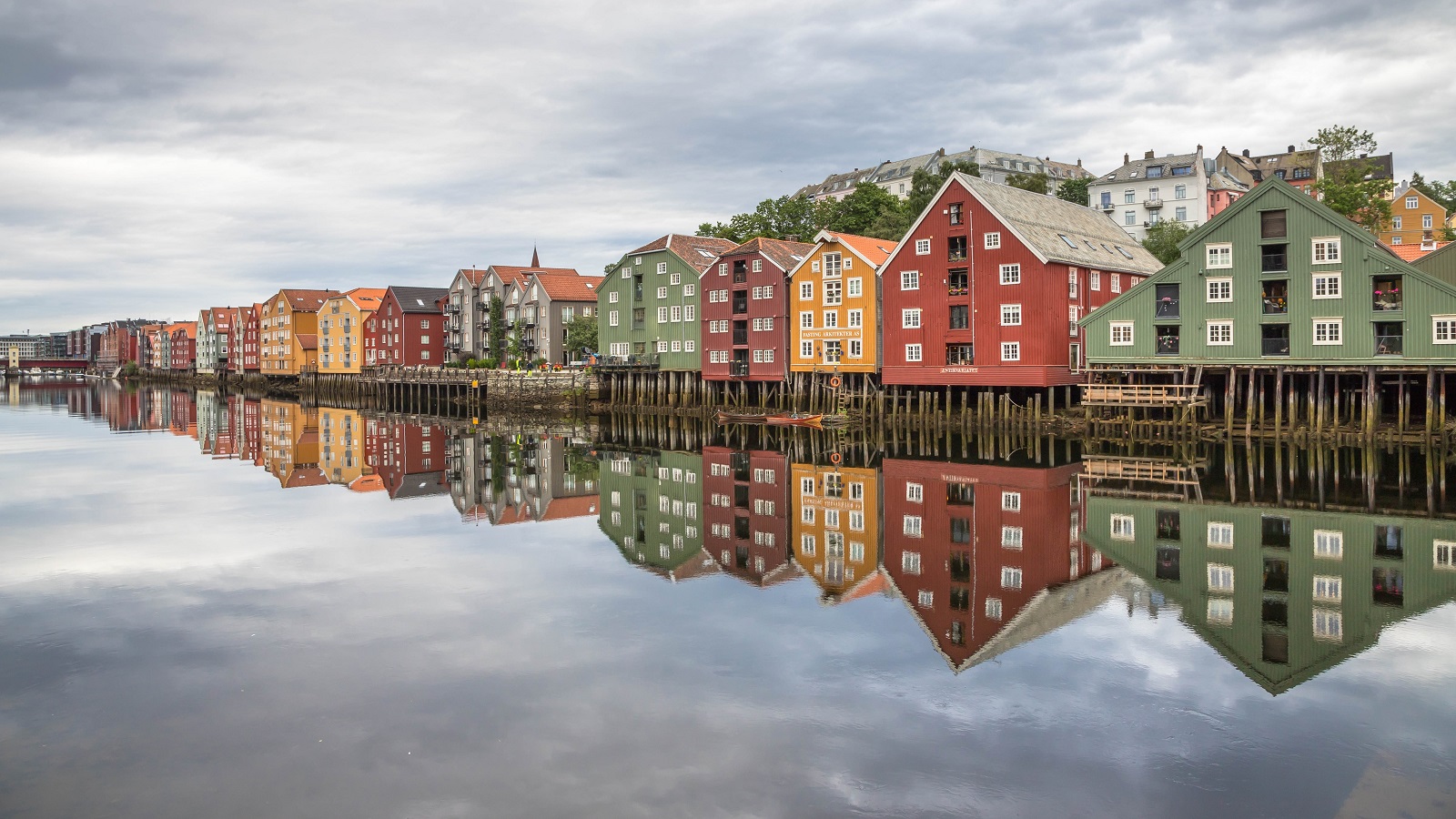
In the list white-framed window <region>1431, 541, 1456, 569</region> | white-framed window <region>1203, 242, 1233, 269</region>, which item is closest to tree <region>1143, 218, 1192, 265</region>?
white-framed window <region>1203, 242, 1233, 269</region>

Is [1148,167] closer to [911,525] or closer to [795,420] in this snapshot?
[795,420]

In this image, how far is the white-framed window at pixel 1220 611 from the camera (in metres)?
13.7

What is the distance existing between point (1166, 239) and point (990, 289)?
97.5 ft

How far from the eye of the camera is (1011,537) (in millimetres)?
19656

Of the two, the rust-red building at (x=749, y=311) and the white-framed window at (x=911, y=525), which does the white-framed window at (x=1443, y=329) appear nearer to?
the white-framed window at (x=911, y=525)

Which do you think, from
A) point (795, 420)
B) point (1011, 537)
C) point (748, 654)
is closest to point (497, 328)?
point (795, 420)

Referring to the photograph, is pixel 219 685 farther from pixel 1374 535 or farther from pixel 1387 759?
pixel 1374 535

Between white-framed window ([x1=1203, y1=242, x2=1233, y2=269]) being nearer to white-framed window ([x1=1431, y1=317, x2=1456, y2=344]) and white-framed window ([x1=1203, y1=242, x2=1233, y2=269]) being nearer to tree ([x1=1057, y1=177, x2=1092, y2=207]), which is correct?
white-framed window ([x1=1431, y1=317, x2=1456, y2=344])

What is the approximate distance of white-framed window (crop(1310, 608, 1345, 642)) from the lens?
1285cm

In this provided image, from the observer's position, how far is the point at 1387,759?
9172 mm

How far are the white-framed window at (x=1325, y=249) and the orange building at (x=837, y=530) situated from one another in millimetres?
20982

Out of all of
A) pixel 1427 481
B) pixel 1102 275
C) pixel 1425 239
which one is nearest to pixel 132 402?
pixel 1102 275

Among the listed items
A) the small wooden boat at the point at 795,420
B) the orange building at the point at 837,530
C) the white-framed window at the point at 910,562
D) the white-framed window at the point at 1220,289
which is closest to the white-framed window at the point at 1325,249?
the white-framed window at the point at 1220,289

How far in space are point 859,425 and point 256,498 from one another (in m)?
29.1
